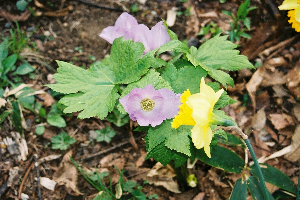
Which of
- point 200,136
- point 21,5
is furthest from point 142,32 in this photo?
point 21,5

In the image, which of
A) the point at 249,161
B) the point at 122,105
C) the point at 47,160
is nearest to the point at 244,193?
the point at 249,161

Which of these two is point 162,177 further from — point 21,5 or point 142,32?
point 21,5

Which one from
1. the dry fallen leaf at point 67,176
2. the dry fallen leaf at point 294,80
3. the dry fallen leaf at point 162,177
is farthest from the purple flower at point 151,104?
the dry fallen leaf at point 294,80

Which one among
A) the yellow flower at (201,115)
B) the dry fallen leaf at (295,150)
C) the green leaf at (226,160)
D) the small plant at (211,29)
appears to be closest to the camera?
the yellow flower at (201,115)

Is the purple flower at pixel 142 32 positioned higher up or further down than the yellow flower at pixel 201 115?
higher up

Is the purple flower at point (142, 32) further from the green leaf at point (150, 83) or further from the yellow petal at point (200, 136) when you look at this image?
the yellow petal at point (200, 136)
